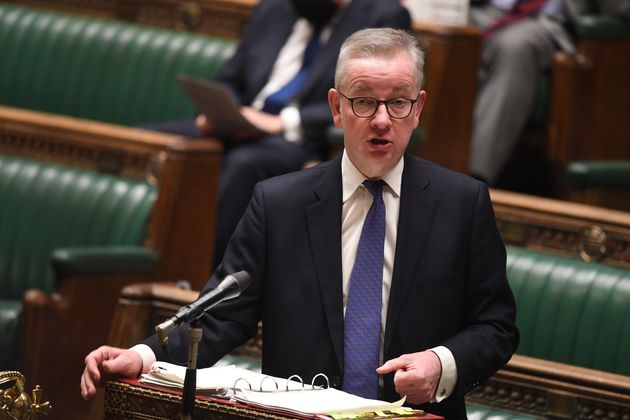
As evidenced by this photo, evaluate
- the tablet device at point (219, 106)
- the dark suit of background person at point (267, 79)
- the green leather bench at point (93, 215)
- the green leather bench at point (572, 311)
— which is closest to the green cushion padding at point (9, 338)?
the green leather bench at point (93, 215)

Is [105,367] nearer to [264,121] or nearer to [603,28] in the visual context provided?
[264,121]

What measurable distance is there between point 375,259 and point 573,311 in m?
0.79

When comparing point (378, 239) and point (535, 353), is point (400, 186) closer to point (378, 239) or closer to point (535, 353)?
point (378, 239)

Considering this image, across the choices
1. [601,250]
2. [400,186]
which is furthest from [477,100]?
[400,186]

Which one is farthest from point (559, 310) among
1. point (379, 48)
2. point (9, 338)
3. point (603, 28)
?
point (603, 28)

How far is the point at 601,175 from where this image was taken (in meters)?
2.81

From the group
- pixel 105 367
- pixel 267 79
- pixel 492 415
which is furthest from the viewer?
pixel 267 79

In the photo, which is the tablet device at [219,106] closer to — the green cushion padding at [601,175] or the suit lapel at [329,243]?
the green cushion padding at [601,175]

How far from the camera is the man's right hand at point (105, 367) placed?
1.38 meters

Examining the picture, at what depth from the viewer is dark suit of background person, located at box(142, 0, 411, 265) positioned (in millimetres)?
2812

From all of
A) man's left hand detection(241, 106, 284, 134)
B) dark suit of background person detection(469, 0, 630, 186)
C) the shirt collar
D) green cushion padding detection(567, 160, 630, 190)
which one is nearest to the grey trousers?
dark suit of background person detection(469, 0, 630, 186)

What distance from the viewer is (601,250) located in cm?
230

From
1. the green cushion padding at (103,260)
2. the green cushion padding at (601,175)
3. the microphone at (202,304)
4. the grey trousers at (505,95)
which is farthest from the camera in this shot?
the grey trousers at (505,95)

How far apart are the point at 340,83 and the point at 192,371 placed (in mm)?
409
